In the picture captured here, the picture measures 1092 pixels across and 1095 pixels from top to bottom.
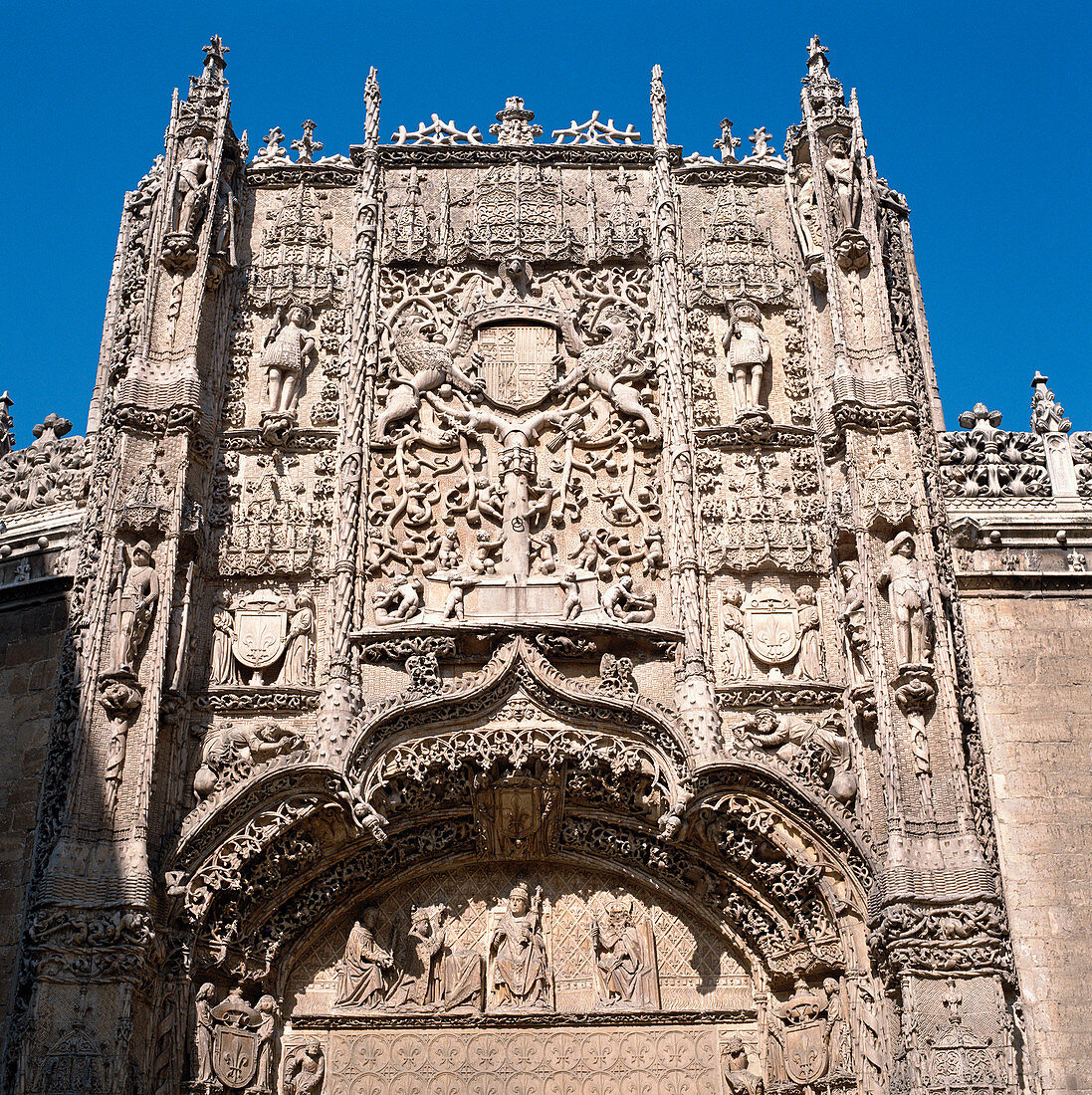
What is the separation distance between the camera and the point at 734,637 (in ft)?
38.8

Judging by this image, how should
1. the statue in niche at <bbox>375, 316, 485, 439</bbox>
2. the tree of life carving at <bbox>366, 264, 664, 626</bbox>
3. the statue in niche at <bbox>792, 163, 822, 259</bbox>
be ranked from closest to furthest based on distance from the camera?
the tree of life carving at <bbox>366, 264, 664, 626</bbox>, the statue in niche at <bbox>375, 316, 485, 439</bbox>, the statue in niche at <bbox>792, 163, 822, 259</bbox>

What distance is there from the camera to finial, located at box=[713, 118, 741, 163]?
1438 cm

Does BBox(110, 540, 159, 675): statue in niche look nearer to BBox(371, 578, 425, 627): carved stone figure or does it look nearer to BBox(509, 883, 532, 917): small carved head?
BBox(371, 578, 425, 627): carved stone figure

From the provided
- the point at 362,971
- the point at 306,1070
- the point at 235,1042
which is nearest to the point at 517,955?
the point at 362,971

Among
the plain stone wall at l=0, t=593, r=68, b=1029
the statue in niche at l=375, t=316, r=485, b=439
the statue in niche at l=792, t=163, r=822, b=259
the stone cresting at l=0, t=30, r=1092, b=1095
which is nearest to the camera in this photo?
the stone cresting at l=0, t=30, r=1092, b=1095

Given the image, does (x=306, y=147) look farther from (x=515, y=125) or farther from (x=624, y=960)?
(x=624, y=960)

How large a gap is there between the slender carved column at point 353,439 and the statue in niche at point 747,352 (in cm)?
325

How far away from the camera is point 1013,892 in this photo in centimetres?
1093

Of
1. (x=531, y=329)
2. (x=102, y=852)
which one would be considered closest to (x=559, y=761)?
(x=102, y=852)

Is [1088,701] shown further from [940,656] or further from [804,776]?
[804,776]

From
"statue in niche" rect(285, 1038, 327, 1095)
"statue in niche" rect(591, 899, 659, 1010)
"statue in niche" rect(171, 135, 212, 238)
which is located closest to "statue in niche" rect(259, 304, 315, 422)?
"statue in niche" rect(171, 135, 212, 238)

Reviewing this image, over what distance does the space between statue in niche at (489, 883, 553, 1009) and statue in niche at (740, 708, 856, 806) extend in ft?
7.43

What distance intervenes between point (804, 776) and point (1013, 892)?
177 cm

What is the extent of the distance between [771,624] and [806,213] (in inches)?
171
